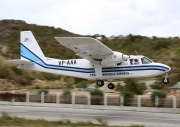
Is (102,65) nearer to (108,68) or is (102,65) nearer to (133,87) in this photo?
(108,68)

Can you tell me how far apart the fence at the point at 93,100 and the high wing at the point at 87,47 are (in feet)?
37.1

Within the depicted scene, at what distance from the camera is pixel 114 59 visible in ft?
99.7

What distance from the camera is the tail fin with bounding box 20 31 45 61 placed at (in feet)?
113

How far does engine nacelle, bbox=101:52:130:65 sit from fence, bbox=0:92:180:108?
10.7 meters

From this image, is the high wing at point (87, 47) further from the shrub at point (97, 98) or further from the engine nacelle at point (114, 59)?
the shrub at point (97, 98)

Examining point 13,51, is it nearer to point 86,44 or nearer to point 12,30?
point 12,30

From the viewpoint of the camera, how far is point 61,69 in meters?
32.5

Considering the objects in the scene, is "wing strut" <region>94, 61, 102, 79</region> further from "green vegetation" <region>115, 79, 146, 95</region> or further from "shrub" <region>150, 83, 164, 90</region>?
"shrub" <region>150, 83, 164, 90</region>

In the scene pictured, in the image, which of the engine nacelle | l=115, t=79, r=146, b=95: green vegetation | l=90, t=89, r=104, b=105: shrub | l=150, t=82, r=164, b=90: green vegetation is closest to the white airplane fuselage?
the engine nacelle

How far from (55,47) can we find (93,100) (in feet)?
212

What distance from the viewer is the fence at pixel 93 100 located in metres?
39.6

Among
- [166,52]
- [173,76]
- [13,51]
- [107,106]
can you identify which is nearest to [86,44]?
[107,106]

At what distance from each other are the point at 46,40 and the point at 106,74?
85026 mm

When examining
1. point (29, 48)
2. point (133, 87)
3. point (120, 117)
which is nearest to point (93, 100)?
point (133, 87)
